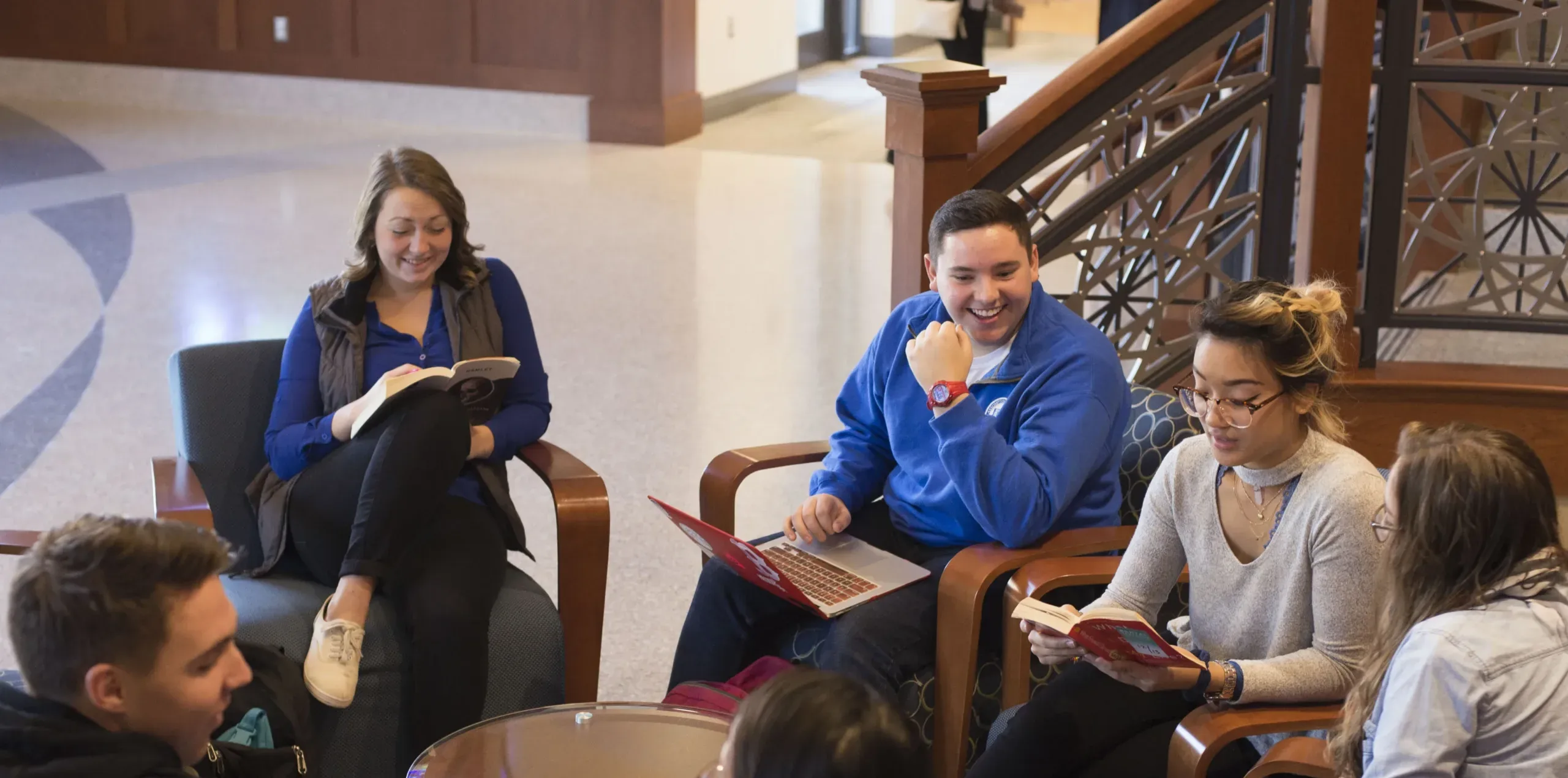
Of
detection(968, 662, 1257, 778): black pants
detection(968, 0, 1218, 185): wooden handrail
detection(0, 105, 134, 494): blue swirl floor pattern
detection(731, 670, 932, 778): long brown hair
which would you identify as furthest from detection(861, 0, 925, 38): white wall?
detection(731, 670, 932, 778): long brown hair

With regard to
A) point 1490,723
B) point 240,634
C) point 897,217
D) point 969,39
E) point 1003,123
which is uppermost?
point 969,39

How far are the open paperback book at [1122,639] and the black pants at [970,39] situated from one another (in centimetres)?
667

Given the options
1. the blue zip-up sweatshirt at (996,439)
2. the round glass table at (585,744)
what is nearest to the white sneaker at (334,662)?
the round glass table at (585,744)

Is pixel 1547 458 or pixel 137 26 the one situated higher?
pixel 137 26

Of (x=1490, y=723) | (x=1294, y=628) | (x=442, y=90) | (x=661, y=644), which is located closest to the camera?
(x=1490, y=723)

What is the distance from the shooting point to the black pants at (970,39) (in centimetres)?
847

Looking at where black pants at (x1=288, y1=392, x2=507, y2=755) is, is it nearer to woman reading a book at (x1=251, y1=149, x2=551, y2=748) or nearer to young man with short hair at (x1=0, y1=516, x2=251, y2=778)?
woman reading a book at (x1=251, y1=149, x2=551, y2=748)

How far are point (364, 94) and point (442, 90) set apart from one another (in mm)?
559

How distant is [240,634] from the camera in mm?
2377

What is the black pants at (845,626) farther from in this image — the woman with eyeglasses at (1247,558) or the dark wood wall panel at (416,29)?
the dark wood wall panel at (416,29)

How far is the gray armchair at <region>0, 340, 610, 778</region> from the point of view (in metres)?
2.42

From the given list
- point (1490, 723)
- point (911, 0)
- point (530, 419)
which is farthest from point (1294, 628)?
point (911, 0)

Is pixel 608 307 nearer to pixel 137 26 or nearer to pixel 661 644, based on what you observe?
pixel 661 644

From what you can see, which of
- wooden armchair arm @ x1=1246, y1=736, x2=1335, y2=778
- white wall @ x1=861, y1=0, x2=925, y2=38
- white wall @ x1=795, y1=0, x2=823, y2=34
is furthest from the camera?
white wall @ x1=861, y1=0, x2=925, y2=38
